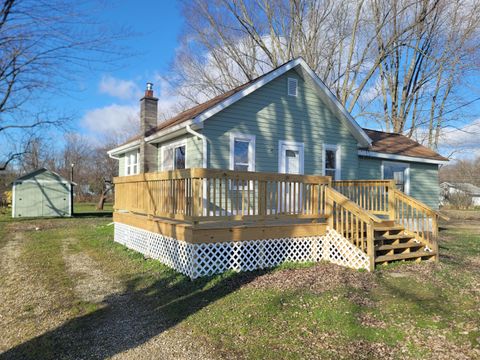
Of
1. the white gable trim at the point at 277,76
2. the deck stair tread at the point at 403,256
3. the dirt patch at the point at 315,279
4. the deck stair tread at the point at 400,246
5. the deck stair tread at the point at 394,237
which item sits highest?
the white gable trim at the point at 277,76

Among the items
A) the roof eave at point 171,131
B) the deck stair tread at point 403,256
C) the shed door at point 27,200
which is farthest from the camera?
the shed door at point 27,200

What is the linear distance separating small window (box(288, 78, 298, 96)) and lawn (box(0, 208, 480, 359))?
5.50 meters

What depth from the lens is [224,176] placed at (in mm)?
6727

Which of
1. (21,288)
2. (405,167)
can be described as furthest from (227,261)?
(405,167)

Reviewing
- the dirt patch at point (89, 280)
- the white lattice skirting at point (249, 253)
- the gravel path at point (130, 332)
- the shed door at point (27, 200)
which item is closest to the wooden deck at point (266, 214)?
the white lattice skirting at point (249, 253)

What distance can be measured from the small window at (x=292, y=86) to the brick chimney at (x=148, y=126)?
4.70m

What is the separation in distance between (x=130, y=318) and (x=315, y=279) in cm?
325

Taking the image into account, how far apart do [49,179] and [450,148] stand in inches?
1152

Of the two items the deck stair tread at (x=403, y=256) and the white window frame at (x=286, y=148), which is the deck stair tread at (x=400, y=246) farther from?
the white window frame at (x=286, y=148)

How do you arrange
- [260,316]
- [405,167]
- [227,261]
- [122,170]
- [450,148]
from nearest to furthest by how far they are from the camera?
[260,316], [227,261], [405,167], [122,170], [450,148]

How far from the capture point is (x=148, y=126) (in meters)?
12.7

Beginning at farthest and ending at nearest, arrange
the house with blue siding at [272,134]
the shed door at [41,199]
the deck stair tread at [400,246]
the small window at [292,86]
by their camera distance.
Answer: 1. the shed door at [41,199]
2. the small window at [292,86]
3. the house with blue siding at [272,134]
4. the deck stair tread at [400,246]

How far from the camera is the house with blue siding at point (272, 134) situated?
9539mm

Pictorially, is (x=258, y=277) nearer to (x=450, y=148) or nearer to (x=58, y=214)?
(x=58, y=214)
